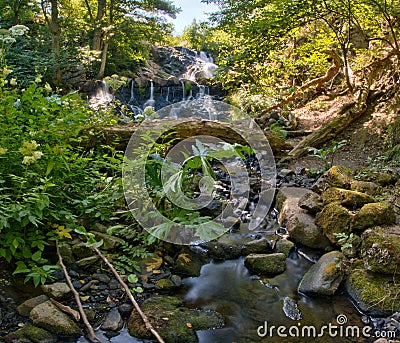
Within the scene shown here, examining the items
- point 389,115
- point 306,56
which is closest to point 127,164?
point 389,115

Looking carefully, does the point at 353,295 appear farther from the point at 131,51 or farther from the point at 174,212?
the point at 131,51

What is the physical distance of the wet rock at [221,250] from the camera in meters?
3.30

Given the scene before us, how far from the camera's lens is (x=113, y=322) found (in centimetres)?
215

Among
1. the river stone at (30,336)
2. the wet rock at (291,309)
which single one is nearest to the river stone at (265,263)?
the wet rock at (291,309)

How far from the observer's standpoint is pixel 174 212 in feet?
9.77

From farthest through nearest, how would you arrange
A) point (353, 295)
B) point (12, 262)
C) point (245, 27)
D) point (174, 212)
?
point (245, 27) → point (174, 212) → point (353, 295) → point (12, 262)

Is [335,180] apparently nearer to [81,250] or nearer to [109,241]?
[109,241]

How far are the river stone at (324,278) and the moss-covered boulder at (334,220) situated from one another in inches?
12.8

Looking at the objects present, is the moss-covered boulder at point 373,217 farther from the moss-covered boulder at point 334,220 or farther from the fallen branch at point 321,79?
the fallen branch at point 321,79

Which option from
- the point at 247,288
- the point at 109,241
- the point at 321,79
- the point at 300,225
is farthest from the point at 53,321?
the point at 321,79

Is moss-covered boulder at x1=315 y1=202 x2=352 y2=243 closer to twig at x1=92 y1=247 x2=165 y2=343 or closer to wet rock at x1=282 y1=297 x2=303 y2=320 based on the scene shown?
wet rock at x1=282 y1=297 x2=303 y2=320

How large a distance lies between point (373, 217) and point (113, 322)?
2.53 m

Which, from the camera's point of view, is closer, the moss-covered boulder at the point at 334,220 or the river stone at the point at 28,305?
the river stone at the point at 28,305

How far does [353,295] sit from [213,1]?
965cm
